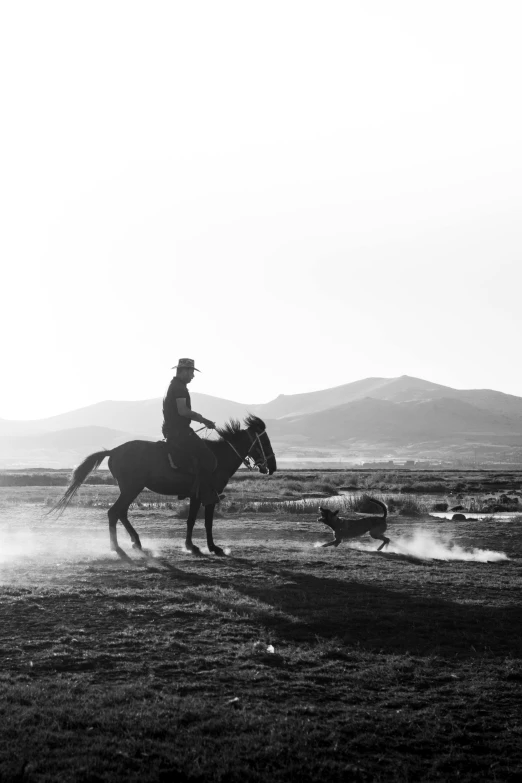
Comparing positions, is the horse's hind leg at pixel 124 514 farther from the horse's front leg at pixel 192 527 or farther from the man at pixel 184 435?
the man at pixel 184 435

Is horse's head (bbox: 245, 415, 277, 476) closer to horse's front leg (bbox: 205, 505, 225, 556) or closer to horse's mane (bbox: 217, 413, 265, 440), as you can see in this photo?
horse's mane (bbox: 217, 413, 265, 440)

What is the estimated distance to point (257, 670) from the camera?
7.21 m

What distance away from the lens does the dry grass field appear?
533 centimetres

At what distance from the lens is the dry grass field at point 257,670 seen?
5328mm

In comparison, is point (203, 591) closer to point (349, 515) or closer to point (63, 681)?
point (63, 681)

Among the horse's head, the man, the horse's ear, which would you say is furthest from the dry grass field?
the horse's ear

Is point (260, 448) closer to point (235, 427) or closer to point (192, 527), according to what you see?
point (235, 427)

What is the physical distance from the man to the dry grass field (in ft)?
5.41

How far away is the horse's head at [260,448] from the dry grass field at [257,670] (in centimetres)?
250

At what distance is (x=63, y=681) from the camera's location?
674 cm

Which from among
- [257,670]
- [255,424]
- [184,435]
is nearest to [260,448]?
[255,424]

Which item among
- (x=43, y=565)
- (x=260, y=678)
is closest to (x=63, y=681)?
(x=260, y=678)

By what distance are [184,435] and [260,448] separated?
1.91 metres

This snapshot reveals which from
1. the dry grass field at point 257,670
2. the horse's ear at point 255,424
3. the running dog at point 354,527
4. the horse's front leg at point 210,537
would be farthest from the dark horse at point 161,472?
the running dog at point 354,527
